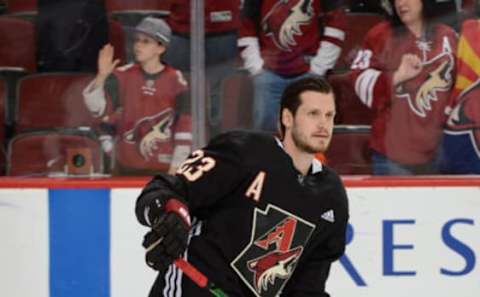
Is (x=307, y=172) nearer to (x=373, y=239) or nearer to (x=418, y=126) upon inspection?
(x=373, y=239)

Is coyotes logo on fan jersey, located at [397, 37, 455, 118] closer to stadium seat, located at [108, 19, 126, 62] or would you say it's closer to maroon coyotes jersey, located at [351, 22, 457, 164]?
maroon coyotes jersey, located at [351, 22, 457, 164]

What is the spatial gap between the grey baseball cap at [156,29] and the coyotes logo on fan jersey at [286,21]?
342 mm

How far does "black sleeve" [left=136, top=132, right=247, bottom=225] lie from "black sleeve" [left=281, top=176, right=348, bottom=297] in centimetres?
27

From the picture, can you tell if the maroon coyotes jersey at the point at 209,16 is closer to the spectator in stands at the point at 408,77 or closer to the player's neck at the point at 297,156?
the spectator in stands at the point at 408,77

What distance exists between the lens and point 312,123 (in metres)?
2.16

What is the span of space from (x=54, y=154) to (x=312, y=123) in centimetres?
153

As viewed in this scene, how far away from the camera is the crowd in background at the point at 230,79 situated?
3408mm

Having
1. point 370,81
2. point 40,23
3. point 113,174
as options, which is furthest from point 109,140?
point 370,81

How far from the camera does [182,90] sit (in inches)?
135

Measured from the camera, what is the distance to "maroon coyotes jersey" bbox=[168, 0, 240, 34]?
343cm

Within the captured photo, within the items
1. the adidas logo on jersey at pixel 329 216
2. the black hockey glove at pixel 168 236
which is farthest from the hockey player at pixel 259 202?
the black hockey glove at pixel 168 236

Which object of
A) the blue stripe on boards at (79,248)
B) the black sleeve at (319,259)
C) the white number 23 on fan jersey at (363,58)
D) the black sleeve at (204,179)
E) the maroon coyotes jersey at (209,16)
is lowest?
the blue stripe on boards at (79,248)

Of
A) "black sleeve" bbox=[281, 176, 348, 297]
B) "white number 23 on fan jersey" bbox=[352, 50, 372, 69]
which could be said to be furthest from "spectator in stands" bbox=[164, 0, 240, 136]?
"black sleeve" bbox=[281, 176, 348, 297]

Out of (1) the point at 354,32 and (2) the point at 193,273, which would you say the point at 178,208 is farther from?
(1) the point at 354,32
